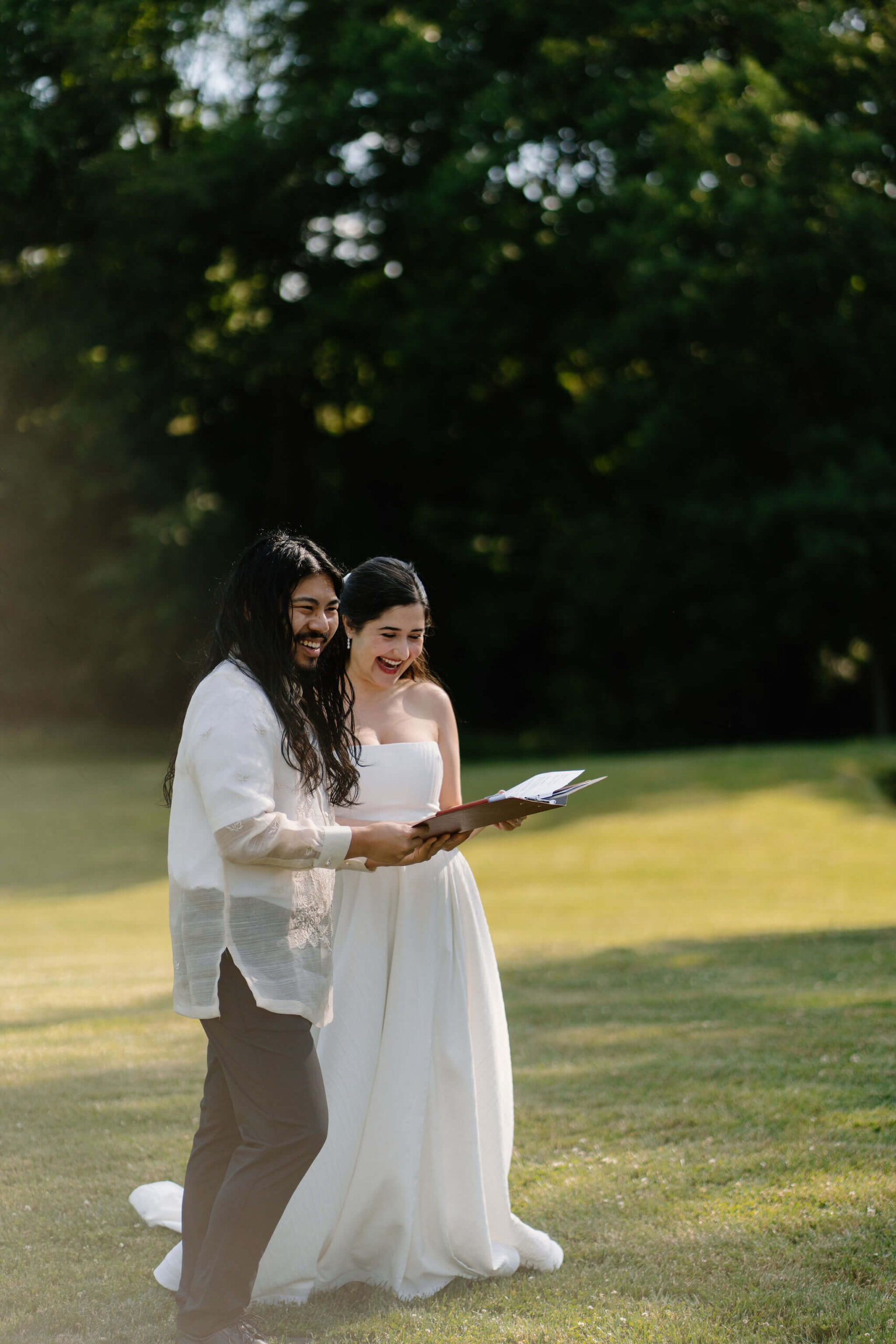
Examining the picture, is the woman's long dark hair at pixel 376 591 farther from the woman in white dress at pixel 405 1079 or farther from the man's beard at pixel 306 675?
the man's beard at pixel 306 675

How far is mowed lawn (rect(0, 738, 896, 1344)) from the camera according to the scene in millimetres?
3812

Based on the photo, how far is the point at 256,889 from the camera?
321 cm

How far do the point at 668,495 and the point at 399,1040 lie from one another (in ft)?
84.0

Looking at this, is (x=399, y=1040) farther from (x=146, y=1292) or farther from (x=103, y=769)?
(x=103, y=769)

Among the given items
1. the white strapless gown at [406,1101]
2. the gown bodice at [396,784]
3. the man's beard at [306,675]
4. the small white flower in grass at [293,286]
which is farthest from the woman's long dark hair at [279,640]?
the small white flower in grass at [293,286]

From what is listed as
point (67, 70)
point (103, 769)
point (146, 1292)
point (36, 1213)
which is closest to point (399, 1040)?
point (146, 1292)

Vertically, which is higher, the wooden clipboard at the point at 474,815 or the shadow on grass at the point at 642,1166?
the wooden clipboard at the point at 474,815

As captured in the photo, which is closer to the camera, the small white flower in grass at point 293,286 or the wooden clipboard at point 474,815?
the wooden clipboard at point 474,815

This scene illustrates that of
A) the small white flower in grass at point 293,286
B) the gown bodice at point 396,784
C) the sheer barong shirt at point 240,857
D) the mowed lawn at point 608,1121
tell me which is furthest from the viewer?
the small white flower in grass at point 293,286

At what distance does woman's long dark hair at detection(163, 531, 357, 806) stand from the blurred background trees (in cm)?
2065

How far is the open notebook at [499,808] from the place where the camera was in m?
3.45

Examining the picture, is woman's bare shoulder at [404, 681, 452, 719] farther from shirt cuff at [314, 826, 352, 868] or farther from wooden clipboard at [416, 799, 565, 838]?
shirt cuff at [314, 826, 352, 868]

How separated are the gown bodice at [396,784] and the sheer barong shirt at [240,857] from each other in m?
0.83

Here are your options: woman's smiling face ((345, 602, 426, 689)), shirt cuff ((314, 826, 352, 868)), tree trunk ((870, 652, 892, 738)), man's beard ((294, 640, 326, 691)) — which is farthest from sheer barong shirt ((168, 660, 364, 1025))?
tree trunk ((870, 652, 892, 738))
